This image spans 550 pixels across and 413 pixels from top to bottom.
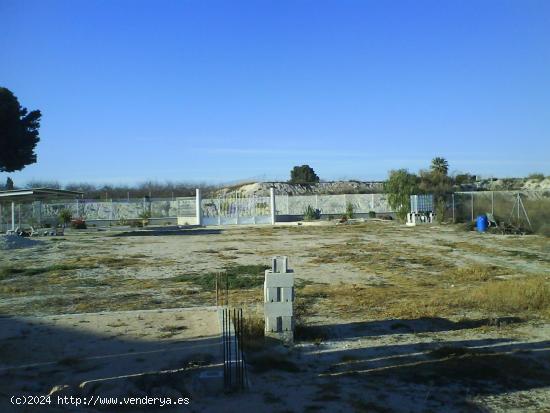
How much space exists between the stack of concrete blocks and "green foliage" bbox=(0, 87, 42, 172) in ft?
61.4

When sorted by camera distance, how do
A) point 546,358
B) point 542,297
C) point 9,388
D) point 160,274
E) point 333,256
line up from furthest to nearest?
point 333,256
point 160,274
point 542,297
point 546,358
point 9,388

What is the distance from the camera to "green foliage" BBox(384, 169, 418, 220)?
39125 millimetres

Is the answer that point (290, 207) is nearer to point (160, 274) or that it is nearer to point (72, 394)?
point (160, 274)

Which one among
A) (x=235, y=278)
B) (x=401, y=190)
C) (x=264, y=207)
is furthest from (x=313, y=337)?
(x=264, y=207)

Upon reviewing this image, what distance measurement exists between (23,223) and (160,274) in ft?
101

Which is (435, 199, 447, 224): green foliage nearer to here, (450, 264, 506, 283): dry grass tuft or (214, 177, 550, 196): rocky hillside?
(450, 264, 506, 283): dry grass tuft

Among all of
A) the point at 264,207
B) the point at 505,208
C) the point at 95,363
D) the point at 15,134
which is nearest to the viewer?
the point at 95,363

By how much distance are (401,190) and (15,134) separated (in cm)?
2549

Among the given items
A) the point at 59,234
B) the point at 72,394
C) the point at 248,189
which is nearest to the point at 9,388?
the point at 72,394

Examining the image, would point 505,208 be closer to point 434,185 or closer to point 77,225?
point 434,185

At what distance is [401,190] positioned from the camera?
39.4 metres

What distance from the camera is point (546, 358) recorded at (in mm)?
7574

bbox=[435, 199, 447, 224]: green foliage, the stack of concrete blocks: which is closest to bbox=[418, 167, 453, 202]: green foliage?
bbox=[435, 199, 447, 224]: green foliage

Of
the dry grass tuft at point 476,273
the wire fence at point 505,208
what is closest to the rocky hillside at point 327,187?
the wire fence at point 505,208
